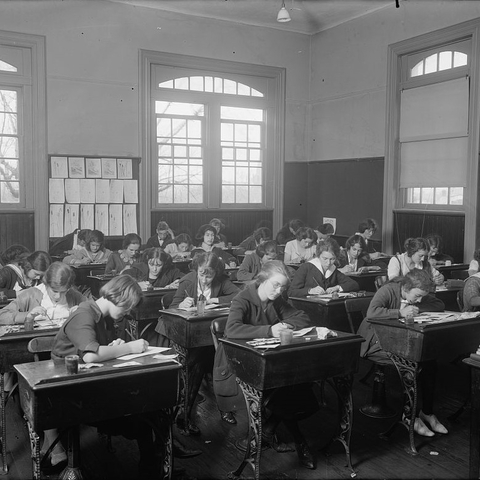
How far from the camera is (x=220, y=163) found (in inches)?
419

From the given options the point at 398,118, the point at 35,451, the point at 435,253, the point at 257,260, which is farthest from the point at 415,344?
the point at 398,118

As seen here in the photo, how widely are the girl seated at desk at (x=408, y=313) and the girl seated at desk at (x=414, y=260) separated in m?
1.41

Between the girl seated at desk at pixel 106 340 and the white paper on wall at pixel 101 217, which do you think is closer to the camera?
the girl seated at desk at pixel 106 340

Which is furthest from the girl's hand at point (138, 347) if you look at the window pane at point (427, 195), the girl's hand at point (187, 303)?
the window pane at point (427, 195)

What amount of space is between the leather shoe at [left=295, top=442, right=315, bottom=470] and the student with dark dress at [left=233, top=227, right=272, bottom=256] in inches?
182

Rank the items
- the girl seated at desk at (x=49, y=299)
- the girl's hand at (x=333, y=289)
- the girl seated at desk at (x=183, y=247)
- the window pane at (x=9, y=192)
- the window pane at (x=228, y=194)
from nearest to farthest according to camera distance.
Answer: the girl seated at desk at (x=49, y=299) < the girl's hand at (x=333, y=289) < the girl seated at desk at (x=183, y=247) < the window pane at (x=9, y=192) < the window pane at (x=228, y=194)

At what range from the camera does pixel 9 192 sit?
29.4 ft

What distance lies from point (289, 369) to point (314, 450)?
0.79 metres

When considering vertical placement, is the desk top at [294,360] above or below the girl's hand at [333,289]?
below

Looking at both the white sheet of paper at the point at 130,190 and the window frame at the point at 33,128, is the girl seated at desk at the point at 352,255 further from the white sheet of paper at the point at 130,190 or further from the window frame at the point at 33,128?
the window frame at the point at 33,128

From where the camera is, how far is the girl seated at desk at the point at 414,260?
234 inches

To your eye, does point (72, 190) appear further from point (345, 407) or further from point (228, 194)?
point (345, 407)

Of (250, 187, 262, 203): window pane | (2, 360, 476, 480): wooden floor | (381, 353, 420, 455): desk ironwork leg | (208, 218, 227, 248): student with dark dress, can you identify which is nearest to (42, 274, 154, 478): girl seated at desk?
(2, 360, 476, 480): wooden floor

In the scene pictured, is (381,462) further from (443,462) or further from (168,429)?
(168,429)
